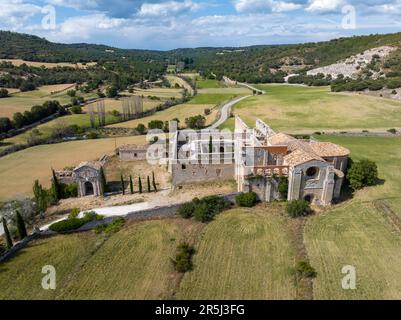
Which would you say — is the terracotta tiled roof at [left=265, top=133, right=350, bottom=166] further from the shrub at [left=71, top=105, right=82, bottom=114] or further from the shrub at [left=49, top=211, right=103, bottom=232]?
the shrub at [left=71, top=105, right=82, bottom=114]

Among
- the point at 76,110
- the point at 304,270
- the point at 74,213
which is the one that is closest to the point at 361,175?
the point at 304,270

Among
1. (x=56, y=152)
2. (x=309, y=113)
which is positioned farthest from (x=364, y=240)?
(x=309, y=113)

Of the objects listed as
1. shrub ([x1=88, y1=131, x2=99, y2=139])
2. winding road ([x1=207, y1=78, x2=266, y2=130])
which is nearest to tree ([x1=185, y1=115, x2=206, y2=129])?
winding road ([x1=207, y1=78, x2=266, y2=130])

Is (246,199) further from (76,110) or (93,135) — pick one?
(76,110)

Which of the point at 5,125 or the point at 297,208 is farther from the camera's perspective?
the point at 5,125

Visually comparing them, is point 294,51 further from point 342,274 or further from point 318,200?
point 342,274
